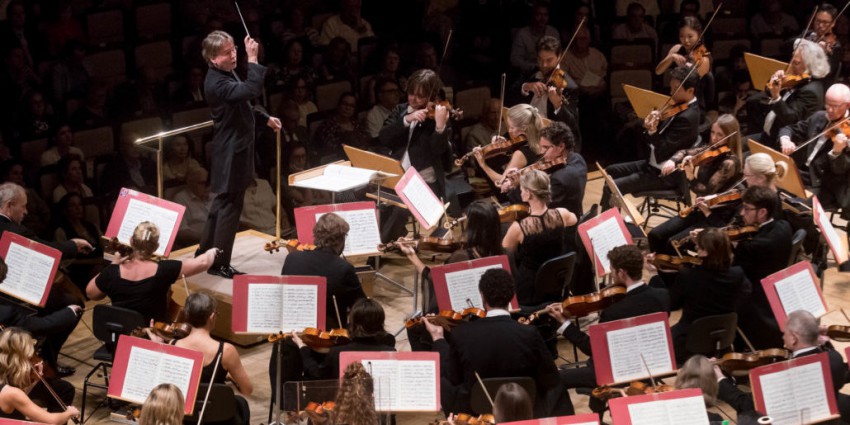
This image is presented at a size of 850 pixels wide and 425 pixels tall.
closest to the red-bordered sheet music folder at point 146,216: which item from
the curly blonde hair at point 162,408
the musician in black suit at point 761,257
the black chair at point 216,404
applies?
the black chair at point 216,404

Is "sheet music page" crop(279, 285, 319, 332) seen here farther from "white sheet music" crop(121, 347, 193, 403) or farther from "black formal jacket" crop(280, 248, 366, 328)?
"white sheet music" crop(121, 347, 193, 403)

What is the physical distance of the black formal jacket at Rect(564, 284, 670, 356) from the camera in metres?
5.98

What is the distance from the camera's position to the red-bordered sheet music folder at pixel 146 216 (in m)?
6.74

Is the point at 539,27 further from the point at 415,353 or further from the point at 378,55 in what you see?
the point at 415,353

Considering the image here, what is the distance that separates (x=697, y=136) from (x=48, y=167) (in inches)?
192

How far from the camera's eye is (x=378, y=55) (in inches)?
403

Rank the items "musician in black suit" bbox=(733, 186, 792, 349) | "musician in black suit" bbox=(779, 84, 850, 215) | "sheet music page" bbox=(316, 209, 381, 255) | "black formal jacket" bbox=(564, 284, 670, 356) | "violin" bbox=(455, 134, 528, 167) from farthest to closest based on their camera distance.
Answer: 1. "musician in black suit" bbox=(779, 84, 850, 215)
2. "violin" bbox=(455, 134, 528, 167)
3. "sheet music page" bbox=(316, 209, 381, 255)
4. "musician in black suit" bbox=(733, 186, 792, 349)
5. "black formal jacket" bbox=(564, 284, 670, 356)

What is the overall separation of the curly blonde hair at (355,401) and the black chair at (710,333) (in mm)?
2075

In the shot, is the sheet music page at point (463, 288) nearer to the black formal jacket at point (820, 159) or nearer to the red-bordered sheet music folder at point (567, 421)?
the red-bordered sheet music folder at point (567, 421)

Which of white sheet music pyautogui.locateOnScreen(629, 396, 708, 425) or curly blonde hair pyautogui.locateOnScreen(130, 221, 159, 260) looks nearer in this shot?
white sheet music pyautogui.locateOnScreen(629, 396, 708, 425)

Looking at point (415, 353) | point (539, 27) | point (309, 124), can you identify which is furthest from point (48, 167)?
point (539, 27)

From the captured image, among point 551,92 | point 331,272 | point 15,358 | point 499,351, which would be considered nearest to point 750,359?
point 499,351

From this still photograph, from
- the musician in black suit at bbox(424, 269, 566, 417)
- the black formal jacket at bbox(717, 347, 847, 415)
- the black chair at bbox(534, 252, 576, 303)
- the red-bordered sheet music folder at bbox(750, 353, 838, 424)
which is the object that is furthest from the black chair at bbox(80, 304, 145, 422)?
the red-bordered sheet music folder at bbox(750, 353, 838, 424)

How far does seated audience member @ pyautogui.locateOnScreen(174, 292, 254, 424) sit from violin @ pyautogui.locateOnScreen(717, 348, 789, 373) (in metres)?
2.50
